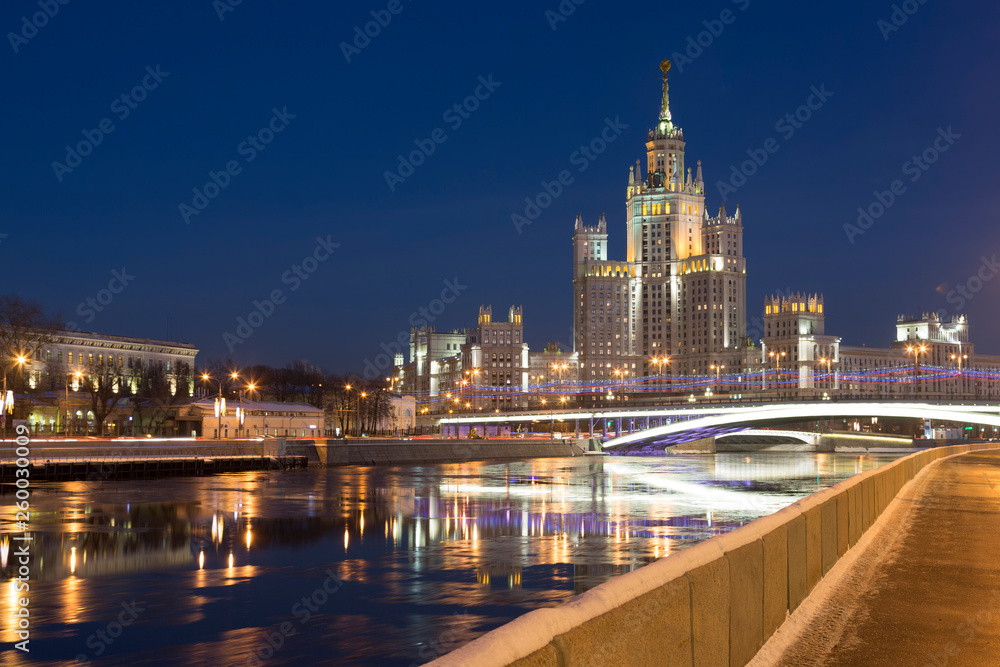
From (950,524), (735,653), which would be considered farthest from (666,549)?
(735,653)

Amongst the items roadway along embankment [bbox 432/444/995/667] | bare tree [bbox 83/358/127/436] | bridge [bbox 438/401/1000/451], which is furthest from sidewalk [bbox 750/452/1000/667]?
bare tree [bbox 83/358/127/436]

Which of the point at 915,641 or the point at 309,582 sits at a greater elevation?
the point at 915,641

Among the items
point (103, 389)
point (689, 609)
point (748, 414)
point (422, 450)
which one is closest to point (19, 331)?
point (103, 389)

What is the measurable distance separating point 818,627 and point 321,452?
81006mm

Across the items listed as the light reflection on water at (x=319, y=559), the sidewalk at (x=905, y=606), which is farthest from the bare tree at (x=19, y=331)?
the sidewalk at (x=905, y=606)

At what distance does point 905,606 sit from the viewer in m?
13.0

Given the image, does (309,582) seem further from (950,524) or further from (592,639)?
(592,639)

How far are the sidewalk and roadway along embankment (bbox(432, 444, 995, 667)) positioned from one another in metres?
0.33

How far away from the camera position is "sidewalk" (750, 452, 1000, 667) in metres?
10.3

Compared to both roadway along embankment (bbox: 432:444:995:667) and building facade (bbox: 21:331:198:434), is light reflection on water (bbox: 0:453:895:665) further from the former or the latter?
building facade (bbox: 21:331:198:434)

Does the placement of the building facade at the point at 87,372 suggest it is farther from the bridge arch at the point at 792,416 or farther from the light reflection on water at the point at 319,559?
the bridge arch at the point at 792,416

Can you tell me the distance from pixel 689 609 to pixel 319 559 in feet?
74.8

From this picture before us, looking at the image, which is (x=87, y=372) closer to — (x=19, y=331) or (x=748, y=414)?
(x=19, y=331)

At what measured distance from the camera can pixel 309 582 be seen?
24.9 metres
